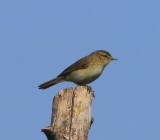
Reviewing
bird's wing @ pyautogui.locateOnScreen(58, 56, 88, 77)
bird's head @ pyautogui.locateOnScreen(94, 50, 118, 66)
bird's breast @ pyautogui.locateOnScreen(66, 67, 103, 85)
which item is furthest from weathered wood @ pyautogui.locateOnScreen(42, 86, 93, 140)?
bird's head @ pyautogui.locateOnScreen(94, 50, 118, 66)

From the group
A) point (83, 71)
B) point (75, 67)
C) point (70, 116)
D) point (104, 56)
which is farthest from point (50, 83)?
point (70, 116)

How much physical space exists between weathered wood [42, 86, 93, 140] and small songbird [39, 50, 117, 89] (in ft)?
18.1

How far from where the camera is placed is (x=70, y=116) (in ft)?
25.7

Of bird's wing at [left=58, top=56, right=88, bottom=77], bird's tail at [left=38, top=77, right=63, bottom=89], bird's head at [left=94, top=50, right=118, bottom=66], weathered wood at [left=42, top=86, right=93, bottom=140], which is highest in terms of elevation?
bird's head at [left=94, top=50, right=118, bottom=66]

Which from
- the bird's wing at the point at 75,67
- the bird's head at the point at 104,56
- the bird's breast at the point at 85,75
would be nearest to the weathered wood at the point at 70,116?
the bird's breast at the point at 85,75

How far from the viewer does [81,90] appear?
27.0 ft

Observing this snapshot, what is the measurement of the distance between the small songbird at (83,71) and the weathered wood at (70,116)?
5.51 meters

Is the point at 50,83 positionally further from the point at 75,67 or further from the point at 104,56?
the point at 104,56

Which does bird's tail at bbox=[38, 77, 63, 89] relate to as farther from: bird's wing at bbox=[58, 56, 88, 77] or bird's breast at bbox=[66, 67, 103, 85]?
bird's breast at bbox=[66, 67, 103, 85]

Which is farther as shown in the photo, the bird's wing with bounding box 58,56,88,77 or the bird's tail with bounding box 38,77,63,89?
the bird's wing with bounding box 58,56,88,77

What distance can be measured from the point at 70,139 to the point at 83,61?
6.84 metres

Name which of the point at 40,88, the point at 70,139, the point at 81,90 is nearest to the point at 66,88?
the point at 81,90

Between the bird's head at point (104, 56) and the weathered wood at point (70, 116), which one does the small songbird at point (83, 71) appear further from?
the weathered wood at point (70, 116)

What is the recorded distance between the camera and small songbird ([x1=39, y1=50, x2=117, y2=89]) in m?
13.7
